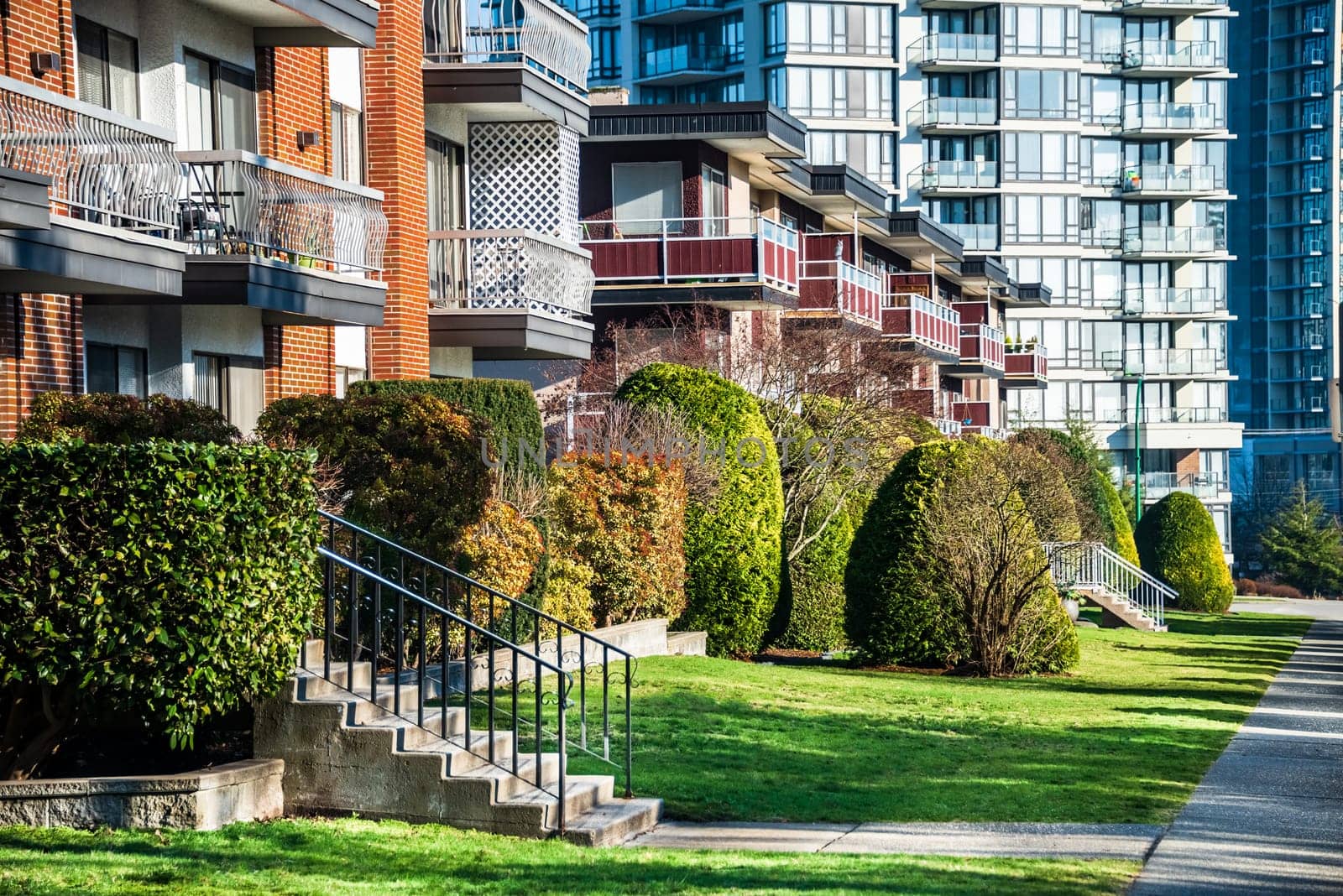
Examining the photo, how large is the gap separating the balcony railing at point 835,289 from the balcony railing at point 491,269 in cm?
1609

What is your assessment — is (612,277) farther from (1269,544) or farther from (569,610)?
(1269,544)

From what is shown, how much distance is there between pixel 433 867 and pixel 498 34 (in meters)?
18.0

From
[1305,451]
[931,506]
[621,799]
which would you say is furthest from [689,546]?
[1305,451]

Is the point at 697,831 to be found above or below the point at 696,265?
below

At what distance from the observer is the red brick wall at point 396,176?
78.2 feet

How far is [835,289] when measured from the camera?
42.0 metres

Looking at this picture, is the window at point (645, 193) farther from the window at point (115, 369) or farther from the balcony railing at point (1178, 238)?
the balcony railing at point (1178, 238)

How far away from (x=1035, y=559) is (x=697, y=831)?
13.4 metres

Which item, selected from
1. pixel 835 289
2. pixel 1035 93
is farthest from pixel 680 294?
pixel 1035 93

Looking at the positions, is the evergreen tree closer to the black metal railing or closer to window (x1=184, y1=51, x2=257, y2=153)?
the black metal railing

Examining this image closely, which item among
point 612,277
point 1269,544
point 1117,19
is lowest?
point 1269,544

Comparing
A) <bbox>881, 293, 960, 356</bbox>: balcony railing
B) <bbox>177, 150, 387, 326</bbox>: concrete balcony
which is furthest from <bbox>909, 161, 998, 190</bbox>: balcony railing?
<bbox>177, 150, 387, 326</bbox>: concrete balcony

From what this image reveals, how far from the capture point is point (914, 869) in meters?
10.5

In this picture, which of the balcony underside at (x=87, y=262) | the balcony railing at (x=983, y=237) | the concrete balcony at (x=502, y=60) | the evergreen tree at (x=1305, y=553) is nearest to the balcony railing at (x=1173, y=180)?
the balcony railing at (x=983, y=237)
